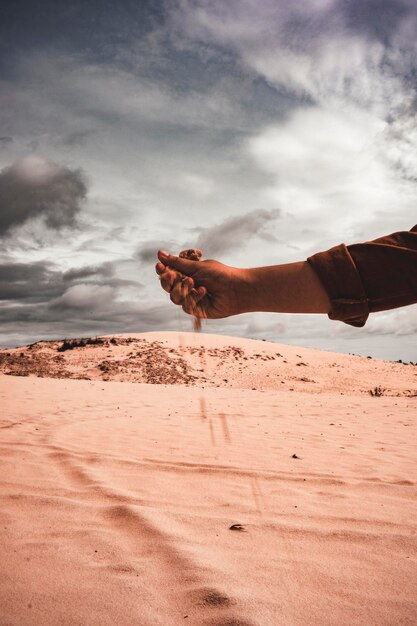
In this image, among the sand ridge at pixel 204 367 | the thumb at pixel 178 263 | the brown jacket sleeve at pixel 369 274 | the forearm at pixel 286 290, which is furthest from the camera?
the sand ridge at pixel 204 367

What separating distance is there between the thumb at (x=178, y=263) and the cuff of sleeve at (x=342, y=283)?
0.63 m

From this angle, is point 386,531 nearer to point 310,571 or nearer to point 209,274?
point 310,571

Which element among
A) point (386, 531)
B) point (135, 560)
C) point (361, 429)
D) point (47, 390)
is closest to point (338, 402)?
point (361, 429)

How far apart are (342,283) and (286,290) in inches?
10.9

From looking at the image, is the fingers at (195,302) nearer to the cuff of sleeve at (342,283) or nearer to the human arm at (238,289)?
the human arm at (238,289)

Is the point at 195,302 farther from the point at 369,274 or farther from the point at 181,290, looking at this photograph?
the point at 369,274

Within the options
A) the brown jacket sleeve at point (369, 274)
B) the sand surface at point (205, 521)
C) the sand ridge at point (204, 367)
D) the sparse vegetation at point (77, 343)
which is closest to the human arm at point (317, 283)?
the brown jacket sleeve at point (369, 274)

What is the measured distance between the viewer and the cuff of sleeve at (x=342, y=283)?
199cm

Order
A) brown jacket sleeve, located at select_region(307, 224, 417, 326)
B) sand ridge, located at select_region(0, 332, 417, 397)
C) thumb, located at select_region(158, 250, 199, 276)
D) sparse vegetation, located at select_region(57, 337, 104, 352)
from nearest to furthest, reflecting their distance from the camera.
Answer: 1. brown jacket sleeve, located at select_region(307, 224, 417, 326)
2. thumb, located at select_region(158, 250, 199, 276)
3. sand ridge, located at select_region(0, 332, 417, 397)
4. sparse vegetation, located at select_region(57, 337, 104, 352)

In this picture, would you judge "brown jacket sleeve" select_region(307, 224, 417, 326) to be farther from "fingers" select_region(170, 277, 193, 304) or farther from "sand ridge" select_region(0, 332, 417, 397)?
"sand ridge" select_region(0, 332, 417, 397)

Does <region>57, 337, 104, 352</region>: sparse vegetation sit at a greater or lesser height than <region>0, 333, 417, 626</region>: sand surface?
greater

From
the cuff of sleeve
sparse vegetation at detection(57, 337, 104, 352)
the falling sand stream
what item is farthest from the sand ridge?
the cuff of sleeve

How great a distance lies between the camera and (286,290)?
83.7 inches

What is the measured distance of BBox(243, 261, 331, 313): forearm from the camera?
82.4 inches
